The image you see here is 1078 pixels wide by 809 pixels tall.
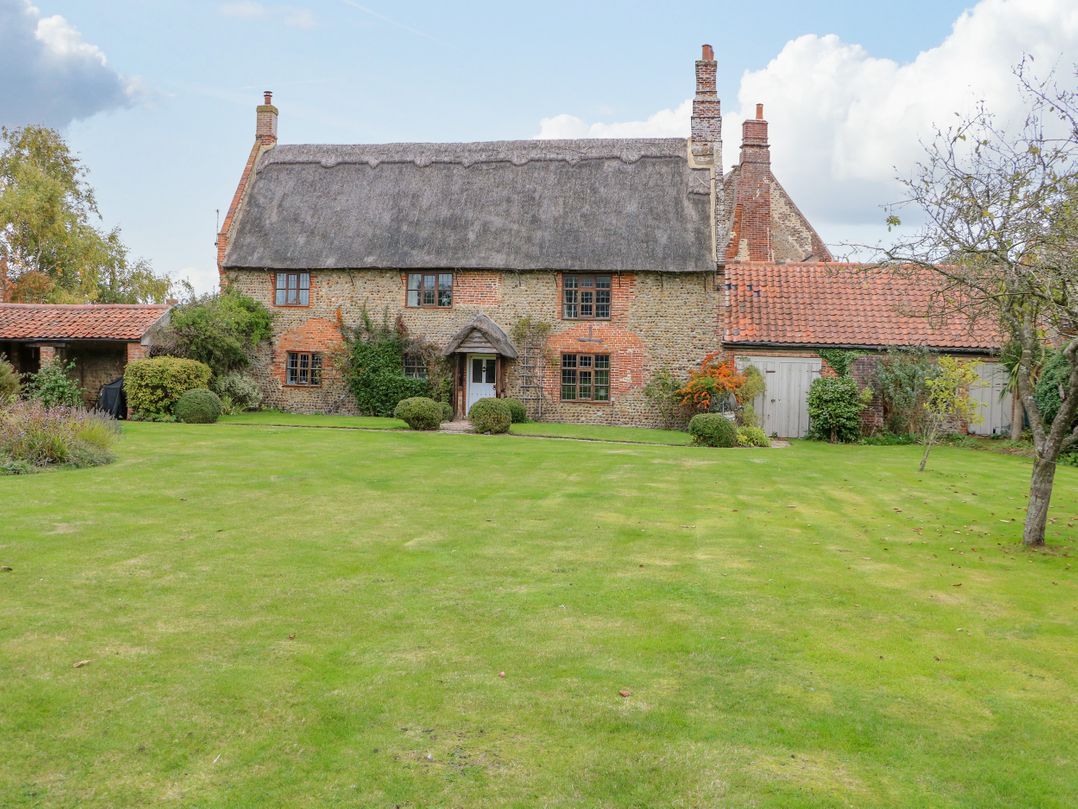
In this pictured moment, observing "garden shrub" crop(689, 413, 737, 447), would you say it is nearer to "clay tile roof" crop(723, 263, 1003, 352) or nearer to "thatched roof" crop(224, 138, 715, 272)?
"clay tile roof" crop(723, 263, 1003, 352)

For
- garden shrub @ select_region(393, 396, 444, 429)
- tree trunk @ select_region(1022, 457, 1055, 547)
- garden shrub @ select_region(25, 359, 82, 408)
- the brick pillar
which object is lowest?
tree trunk @ select_region(1022, 457, 1055, 547)

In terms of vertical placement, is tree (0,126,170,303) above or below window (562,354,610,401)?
above

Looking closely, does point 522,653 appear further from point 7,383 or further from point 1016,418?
point 1016,418

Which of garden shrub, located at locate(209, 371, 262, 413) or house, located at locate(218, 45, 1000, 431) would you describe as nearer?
house, located at locate(218, 45, 1000, 431)

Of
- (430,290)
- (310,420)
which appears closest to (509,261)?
(430,290)

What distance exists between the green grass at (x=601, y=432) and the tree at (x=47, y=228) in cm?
2603

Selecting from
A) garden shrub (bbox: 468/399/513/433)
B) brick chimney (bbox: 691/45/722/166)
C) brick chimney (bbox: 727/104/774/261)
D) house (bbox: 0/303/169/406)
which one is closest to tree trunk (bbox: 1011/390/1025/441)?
brick chimney (bbox: 727/104/774/261)

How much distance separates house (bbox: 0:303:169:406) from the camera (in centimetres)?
2645

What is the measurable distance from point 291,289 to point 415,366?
534cm

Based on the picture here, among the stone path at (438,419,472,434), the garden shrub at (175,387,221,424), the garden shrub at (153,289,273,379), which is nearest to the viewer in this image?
the stone path at (438,419,472,434)

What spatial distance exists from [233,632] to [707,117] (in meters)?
27.3

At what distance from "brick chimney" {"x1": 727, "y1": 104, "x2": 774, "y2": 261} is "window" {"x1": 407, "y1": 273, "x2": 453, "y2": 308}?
11128 millimetres

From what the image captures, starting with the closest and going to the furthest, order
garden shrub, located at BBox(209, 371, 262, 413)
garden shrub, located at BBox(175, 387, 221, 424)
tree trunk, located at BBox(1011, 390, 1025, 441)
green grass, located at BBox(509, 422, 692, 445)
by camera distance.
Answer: green grass, located at BBox(509, 422, 692, 445)
garden shrub, located at BBox(175, 387, 221, 424)
tree trunk, located at BBox(1011, 390, 1025, 441)
garden shrub, located at BBox(209, 371, 262, 413)

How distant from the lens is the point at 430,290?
29.7 meters
